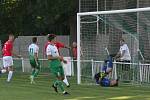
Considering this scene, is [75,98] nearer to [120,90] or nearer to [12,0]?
[120,90]

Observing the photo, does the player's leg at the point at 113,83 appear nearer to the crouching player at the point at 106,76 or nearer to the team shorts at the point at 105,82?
the crouching player at the point at 106,76

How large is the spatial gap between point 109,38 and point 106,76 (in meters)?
2.61

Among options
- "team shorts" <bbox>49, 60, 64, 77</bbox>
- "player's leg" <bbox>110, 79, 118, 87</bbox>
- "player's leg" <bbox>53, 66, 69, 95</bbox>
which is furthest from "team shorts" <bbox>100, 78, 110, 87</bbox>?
"team shorts" <bbox>49, 60, 64, 77</bbox>

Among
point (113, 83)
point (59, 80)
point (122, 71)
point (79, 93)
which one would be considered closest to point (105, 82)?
point (113, 83)

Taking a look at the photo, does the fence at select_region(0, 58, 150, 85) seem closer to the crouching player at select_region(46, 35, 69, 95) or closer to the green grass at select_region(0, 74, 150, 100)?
the green grass at select_region(0, 74, 150, 100)

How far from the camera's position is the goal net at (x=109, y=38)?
73.8 feet

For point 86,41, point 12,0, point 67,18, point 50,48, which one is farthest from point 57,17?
point 50,48

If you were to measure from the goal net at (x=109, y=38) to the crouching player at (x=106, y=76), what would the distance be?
0.61m

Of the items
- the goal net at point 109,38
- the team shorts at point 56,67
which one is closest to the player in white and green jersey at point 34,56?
the goal net at point 109,38

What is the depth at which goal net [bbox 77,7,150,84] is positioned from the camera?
73.8 feet

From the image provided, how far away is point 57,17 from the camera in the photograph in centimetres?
3772

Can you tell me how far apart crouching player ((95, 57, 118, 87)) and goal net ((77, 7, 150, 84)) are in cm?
61

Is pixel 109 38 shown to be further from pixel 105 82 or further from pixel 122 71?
pixel 105 82

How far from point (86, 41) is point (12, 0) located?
19.2 m
